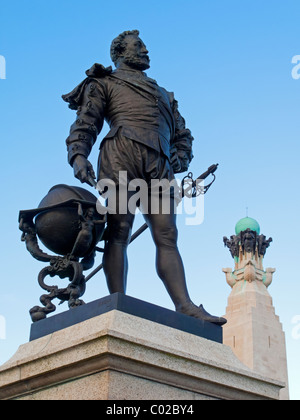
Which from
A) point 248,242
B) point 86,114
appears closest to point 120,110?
point 86,114

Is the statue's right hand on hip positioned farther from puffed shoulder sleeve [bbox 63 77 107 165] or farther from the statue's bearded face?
Answer: the statue's bearded face

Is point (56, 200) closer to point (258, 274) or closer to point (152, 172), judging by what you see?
point (152, 172)

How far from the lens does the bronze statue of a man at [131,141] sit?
22.5 ft

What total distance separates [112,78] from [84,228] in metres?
1.96

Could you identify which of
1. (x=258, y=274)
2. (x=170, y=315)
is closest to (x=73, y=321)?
(x=170, y=315)

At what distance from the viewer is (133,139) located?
23.4 ft

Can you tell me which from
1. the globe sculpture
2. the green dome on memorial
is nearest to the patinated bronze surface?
the green dome on memorial

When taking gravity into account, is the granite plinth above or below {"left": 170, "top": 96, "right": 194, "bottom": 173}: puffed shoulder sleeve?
below

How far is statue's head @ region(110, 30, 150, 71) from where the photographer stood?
7898mm

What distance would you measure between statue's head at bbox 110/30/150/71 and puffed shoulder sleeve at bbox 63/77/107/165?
53 centimetres

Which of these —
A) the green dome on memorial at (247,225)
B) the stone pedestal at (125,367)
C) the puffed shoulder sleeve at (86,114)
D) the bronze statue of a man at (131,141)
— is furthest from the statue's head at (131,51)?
the green dome on memorial at (247,225)

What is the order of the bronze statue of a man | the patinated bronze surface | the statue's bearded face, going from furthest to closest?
1. the patinated bronze surface
2. the statue's bearded face
3. the bronze statue of a man

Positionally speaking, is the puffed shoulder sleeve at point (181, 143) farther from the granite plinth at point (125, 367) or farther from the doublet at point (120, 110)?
the granite plinth at point (125, 367)

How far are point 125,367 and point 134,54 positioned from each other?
3879 millimetres
